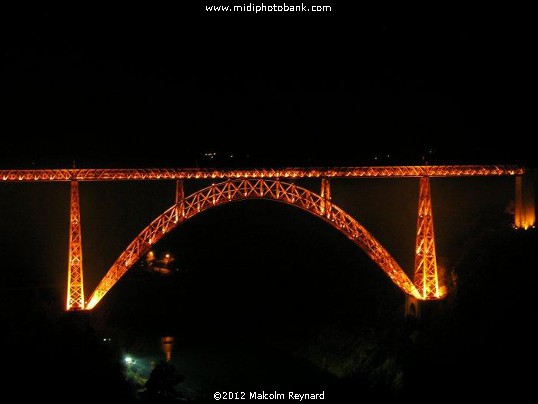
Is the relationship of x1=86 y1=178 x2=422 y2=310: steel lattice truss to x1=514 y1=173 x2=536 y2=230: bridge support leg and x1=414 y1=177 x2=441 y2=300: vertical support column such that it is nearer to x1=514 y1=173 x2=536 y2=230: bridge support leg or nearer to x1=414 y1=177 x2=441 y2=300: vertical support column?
x1=414 y1=177 x2=441 y2=300: vertical support column

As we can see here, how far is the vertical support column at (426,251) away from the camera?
25.3 m

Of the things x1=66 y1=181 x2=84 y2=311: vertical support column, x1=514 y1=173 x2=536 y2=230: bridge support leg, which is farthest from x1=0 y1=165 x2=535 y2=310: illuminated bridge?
x1=514 y1=173 x2=536 y2=230: bridge support leg

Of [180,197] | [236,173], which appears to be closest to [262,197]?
[236,173]

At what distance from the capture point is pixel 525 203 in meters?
27.3

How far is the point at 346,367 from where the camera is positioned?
90.2 feet

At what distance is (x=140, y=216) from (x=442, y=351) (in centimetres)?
1203

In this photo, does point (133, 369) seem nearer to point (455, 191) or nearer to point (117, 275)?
point (117, 275)

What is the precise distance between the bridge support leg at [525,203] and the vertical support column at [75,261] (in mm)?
13903

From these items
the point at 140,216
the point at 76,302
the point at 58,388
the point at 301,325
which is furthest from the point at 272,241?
the point at 58,388

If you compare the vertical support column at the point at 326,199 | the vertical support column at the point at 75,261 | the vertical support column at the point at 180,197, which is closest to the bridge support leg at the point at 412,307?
the vertical support column at the point at 326,199

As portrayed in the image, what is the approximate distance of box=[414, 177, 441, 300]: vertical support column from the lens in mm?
25266

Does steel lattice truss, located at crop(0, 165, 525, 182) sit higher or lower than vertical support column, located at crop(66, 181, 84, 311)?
higher

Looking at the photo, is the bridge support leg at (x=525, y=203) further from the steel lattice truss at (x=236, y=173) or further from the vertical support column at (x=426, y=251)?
the vertical support column at (x=426, y=251)

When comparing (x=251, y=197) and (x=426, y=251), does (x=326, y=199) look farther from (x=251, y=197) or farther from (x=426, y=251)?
(x=426, y=251)
